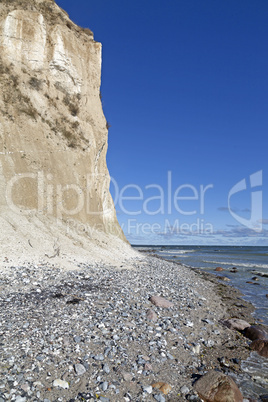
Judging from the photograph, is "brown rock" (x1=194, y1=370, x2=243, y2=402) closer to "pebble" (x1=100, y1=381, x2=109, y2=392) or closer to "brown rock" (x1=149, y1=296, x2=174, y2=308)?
"pebble" (x1=100, y1=381, x2=109, y2=392)

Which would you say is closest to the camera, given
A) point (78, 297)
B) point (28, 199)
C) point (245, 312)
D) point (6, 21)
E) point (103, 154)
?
point (78, 297)

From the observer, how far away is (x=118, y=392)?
4.97m

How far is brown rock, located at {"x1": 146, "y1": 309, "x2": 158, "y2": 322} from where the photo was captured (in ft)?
29.0

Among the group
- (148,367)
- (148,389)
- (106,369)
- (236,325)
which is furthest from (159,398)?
(236,325)

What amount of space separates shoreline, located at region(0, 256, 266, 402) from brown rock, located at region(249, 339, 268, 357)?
283mm

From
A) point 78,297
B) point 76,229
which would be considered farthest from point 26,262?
point 76,229

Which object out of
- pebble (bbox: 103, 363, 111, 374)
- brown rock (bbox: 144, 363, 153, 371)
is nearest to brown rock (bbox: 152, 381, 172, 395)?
brown rock (bbox: 144, 363, 153, 371)

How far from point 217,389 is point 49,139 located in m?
24.0

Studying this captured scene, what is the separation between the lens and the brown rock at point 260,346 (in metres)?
7.91

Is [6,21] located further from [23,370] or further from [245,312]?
[245,312]

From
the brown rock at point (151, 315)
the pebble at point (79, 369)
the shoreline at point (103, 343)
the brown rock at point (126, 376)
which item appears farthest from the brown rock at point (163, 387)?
the brown rock at point (151, 315)

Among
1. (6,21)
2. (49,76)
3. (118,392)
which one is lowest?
(118,392)

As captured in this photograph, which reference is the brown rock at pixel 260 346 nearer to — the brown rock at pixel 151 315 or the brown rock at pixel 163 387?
the brown rock at pixel 151 315

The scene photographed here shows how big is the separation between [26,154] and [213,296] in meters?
19.3
